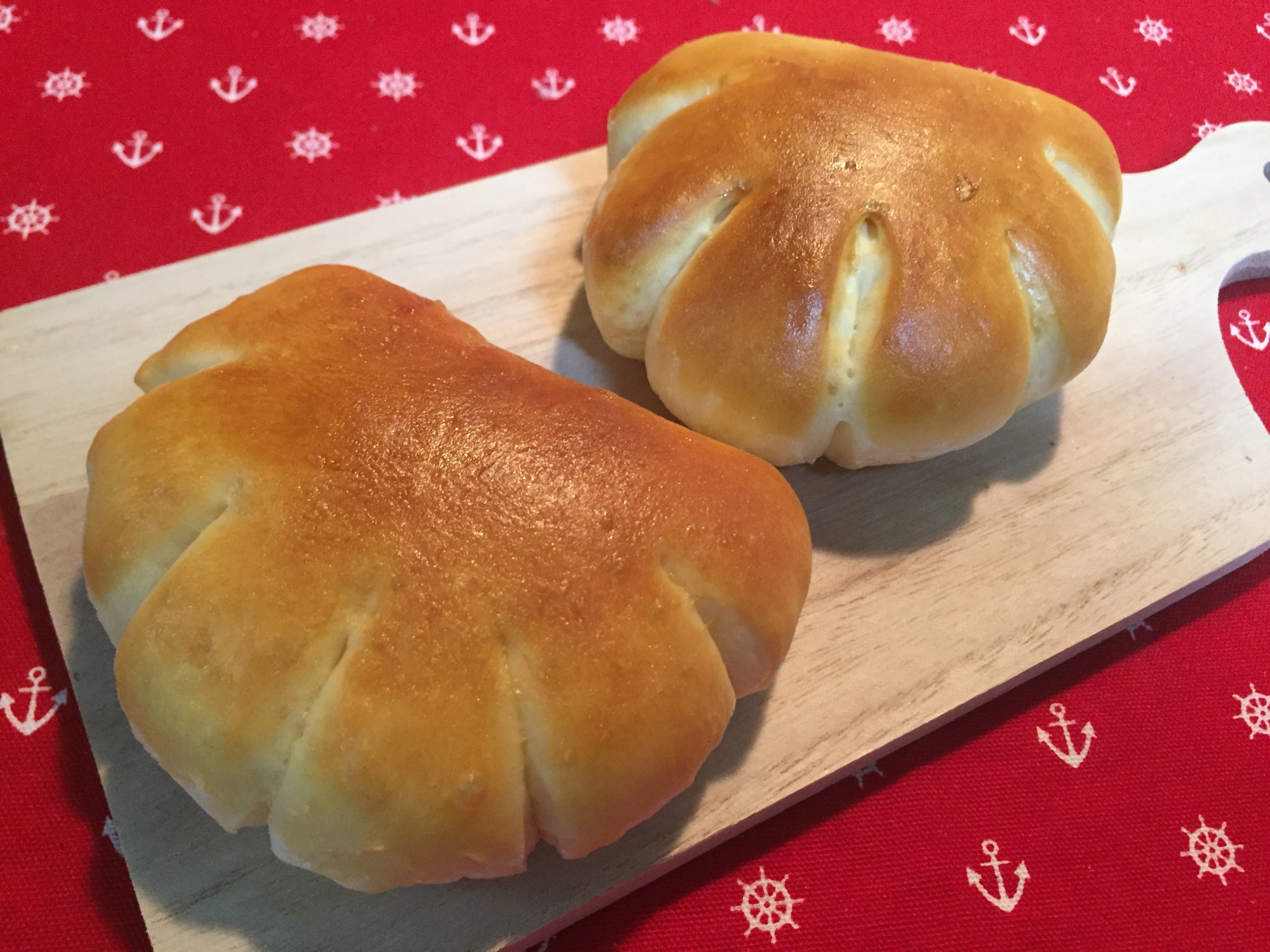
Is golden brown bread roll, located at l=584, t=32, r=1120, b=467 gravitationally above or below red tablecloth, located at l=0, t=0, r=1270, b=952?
above

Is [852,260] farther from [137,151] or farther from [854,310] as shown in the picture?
[137,151]

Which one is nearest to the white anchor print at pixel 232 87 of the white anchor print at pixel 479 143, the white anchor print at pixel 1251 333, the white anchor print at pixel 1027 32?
the white anchor print at pixel 479 143

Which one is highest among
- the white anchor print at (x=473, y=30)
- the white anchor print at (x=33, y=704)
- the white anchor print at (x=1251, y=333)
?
the white anchor print at (x=473, y=30)

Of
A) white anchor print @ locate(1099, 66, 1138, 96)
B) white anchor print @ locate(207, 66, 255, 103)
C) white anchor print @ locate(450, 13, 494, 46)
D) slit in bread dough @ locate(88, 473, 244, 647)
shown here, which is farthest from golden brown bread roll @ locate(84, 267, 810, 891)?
white anchor print @ locate(1099, 66, 1138, 96)

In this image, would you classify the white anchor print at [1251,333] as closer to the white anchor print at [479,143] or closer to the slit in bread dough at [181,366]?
the white anchor print at [479,143]

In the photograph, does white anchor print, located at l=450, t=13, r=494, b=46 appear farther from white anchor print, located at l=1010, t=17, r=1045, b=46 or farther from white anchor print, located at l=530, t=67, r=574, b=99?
white anchor print, located at l=1010, t=17, r=1045, b=46

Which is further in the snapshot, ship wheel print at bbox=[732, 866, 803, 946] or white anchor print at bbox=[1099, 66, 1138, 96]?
white anchor print at bbox=[1099, 66, 1138, 96]
